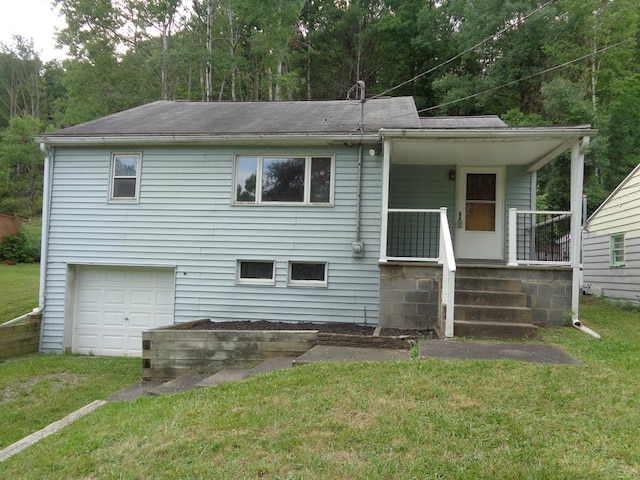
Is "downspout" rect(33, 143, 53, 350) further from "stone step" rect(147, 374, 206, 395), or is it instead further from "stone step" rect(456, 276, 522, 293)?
"stone step" rect(456, 276, 522, 293)

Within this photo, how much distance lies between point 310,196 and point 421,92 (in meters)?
16.2

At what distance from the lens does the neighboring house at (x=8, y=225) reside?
69.7 ft

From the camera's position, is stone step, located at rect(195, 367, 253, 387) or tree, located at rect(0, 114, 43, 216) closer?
stone step, located at rect(195, 367, 253, 387)

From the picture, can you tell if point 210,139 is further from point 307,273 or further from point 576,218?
point 576,218

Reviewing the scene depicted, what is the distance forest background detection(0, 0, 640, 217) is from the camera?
1744cm

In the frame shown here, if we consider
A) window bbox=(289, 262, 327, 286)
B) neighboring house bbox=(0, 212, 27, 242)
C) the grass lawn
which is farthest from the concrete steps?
neighboring house bbox=(0, 212, 27, 242)

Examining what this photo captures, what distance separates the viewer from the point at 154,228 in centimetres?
850

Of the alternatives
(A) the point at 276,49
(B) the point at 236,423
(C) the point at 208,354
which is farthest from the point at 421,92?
(B) the point at 236,423

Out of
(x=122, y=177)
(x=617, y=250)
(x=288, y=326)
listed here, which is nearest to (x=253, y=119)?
(x=122, y=177)

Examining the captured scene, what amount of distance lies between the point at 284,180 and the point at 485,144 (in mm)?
3710

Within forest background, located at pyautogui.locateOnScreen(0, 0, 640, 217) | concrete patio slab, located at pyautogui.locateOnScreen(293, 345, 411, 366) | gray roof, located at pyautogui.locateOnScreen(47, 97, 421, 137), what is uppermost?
forest background, located at pyautogui.locateOnScreen(0, 0, 640, 217)

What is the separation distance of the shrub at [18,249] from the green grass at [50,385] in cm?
1503

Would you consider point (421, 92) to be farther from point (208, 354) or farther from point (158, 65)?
point (208, 354)

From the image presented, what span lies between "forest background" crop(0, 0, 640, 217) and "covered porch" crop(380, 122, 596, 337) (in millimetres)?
8722
